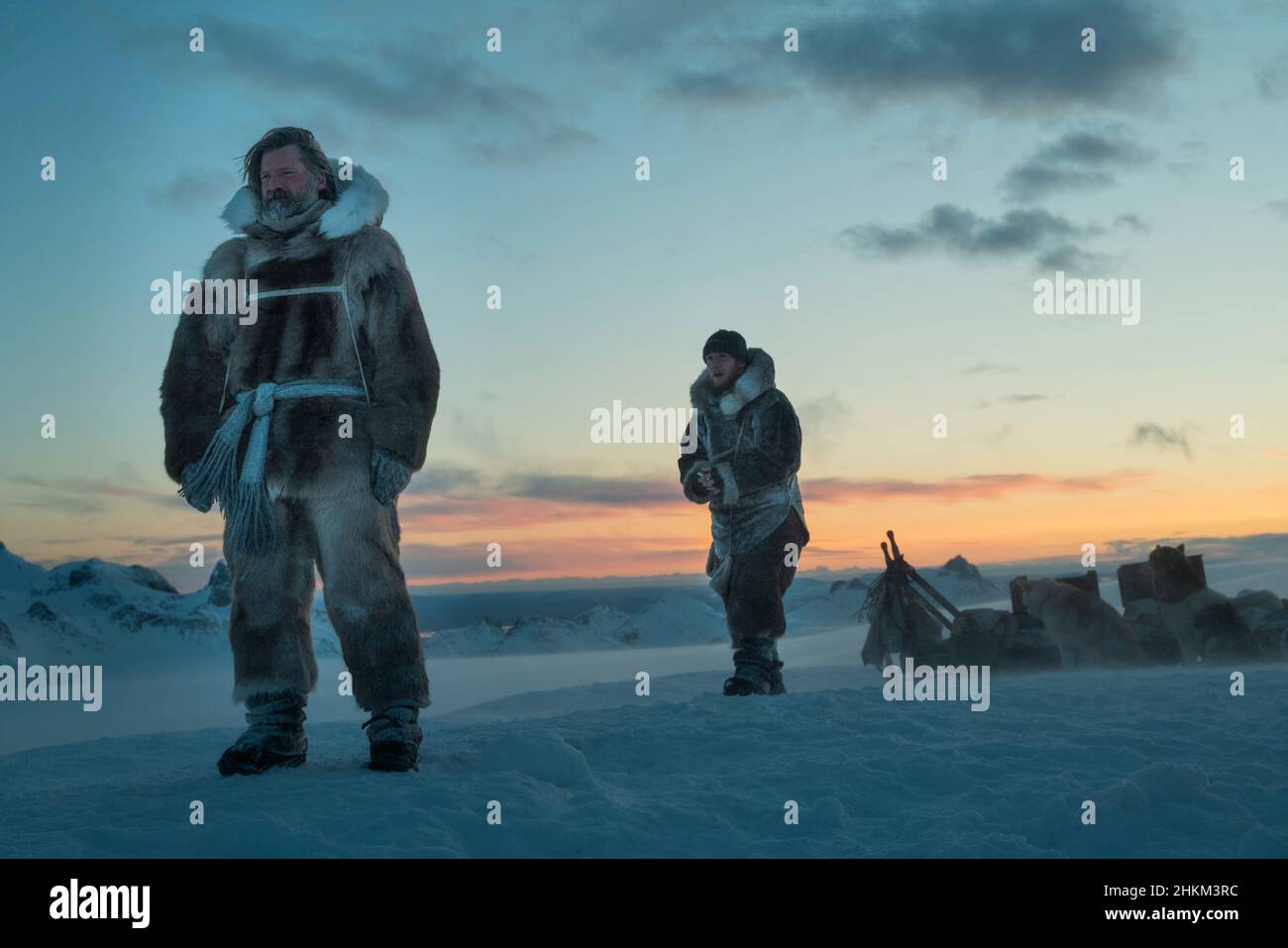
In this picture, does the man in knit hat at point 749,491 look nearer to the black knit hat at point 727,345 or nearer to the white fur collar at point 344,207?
the black knit hat at point 727,345

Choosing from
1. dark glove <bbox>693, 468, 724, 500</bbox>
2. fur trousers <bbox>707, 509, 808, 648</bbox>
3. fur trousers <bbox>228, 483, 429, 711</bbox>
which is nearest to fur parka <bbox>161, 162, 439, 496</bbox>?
fur trousers <bbox>228, 483, 429, 711</bbox>

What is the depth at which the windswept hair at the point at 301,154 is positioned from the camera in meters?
4.36

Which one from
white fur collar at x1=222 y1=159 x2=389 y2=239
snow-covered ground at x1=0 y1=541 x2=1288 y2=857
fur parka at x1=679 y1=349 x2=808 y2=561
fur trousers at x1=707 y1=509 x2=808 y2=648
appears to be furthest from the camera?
fur parka at x1=679 y1=349 x2=808 y2=561

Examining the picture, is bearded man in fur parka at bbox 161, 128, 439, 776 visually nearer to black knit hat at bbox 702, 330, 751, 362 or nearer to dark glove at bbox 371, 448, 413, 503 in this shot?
dark glove at bbox 371, 448, 413, 503

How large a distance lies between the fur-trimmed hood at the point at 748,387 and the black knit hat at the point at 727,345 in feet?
0.18

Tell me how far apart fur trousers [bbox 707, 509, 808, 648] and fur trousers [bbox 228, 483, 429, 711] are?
240 cm

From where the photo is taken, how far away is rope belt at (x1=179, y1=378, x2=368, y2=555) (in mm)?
4020

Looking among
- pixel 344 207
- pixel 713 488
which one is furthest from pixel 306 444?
pixel 713 488

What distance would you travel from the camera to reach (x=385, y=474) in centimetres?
402

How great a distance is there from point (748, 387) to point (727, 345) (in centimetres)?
32

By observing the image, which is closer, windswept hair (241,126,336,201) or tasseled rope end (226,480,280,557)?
tasseled rope end (226,480,280,557)
